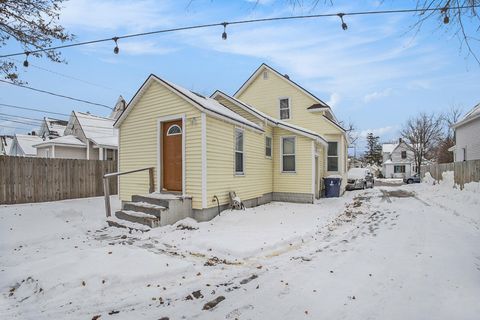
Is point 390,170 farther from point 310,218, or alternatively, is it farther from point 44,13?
point 44,13

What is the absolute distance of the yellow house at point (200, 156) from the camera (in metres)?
8.42

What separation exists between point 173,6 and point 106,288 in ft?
14.4

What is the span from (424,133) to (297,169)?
38.5m

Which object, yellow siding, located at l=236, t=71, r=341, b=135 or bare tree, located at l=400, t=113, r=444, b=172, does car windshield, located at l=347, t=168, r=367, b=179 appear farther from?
bare tree, located at l=400, t=113, r=444, b=172

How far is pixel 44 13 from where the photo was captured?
21.3ft

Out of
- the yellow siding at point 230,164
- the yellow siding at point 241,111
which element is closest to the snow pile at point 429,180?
the yellow siding at point 230,164

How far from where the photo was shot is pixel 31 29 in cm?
649

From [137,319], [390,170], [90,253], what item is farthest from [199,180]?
[390,170]

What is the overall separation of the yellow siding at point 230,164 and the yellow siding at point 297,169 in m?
0.73

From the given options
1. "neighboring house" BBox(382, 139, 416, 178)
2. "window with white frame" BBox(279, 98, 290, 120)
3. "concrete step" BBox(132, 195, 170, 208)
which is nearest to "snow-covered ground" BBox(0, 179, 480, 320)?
"concrete step" BBox(132, 195, 170, 208)

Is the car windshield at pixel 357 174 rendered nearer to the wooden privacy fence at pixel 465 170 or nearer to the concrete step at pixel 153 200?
the wooden privacy fence at pixel 465 170

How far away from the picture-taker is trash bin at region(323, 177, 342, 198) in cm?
1538

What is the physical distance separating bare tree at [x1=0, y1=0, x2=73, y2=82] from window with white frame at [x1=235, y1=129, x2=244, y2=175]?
5.80 metres

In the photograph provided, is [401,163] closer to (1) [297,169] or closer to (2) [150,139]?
(1) [297,169]
